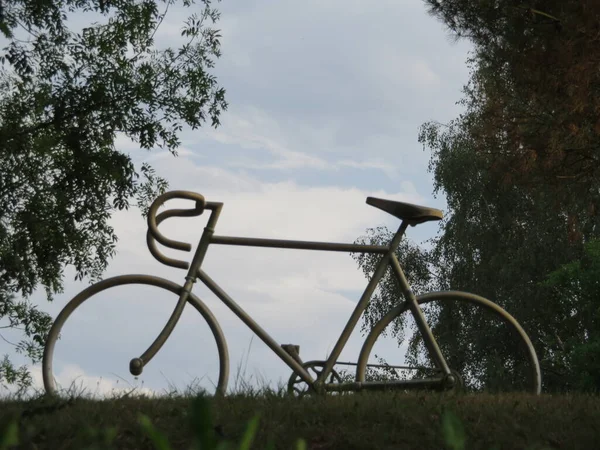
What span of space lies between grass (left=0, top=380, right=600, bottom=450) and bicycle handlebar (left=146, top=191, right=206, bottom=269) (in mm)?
719

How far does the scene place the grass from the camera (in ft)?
12.1

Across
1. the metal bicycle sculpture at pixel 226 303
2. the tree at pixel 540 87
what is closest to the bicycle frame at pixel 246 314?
the metal bicycle sculpture at pixel 226 303

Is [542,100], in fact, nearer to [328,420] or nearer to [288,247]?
[288,247]

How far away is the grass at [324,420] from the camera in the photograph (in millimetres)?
3691

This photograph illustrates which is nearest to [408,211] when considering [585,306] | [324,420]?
[324,420]

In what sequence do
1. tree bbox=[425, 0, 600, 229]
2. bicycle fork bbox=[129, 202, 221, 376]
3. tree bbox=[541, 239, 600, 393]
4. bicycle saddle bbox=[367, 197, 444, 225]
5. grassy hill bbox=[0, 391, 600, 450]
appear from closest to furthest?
1. grassy hill bbox=[0, 391, 600, 450]
2. bicycle fork bbox=[129, 202, 221, 376]
3. bicycle saddle bbox=[367, 197, 444, 225]
4. tree bbox=[425, 0, 600, 229]
5. tree bbox=[541, 239, 600, 393]

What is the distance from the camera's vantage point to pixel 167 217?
4.91m

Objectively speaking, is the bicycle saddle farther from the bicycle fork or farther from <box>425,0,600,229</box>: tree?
<box>425,0,600,229</box>: tree

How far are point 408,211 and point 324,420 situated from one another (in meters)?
1.39

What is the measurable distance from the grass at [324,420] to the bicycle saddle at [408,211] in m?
0.96

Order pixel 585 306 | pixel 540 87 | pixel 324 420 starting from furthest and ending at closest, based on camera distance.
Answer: pixel 585 306 < pixel 540 87 < pixel 324 420

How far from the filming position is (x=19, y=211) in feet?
41.4

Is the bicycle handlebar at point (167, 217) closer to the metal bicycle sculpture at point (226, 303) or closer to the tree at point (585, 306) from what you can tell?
the metal bicycle sculpture at point (226, 303)

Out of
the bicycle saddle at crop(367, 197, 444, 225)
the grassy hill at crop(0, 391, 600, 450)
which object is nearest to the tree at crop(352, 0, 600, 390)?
the bicycle saddle at crop(367, 197, 444, 225)
